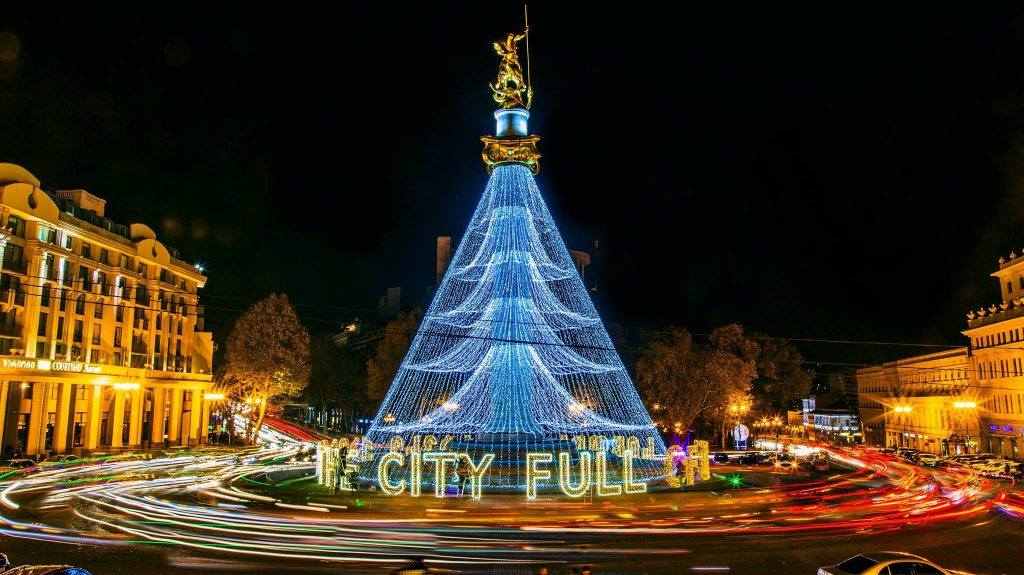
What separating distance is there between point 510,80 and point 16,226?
34289mm

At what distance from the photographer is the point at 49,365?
46.7 m

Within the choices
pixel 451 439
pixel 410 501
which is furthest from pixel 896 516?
pixel 451 439

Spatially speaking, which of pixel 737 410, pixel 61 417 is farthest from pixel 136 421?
pixel 737 410

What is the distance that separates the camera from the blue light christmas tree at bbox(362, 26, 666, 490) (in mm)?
33031

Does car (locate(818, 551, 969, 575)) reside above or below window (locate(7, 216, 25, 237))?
below

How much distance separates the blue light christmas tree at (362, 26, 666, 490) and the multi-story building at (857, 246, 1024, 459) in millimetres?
33824

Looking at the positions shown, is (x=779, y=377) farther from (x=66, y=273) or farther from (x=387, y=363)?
(x=66, y=273)

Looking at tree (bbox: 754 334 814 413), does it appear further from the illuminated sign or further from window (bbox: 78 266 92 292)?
window (bbox: 78 266 92 292)

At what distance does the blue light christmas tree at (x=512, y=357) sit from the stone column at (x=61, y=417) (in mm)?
28539

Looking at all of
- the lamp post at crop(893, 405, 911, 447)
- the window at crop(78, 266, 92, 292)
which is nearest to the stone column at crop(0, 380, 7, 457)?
the window at crop(78, 266, 92, 292)

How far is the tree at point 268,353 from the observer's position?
58.9 m

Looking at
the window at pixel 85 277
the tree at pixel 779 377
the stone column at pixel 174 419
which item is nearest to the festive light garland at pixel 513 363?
the window at pixel 85 277

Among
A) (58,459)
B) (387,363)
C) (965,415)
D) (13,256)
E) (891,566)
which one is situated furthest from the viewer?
(387,363)

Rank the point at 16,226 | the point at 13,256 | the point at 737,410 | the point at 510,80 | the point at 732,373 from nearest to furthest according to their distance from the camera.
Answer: the point at 510,80 < the point at 13,256 < the point at 16,226 < the point at 732,373 < the point at 737,410
